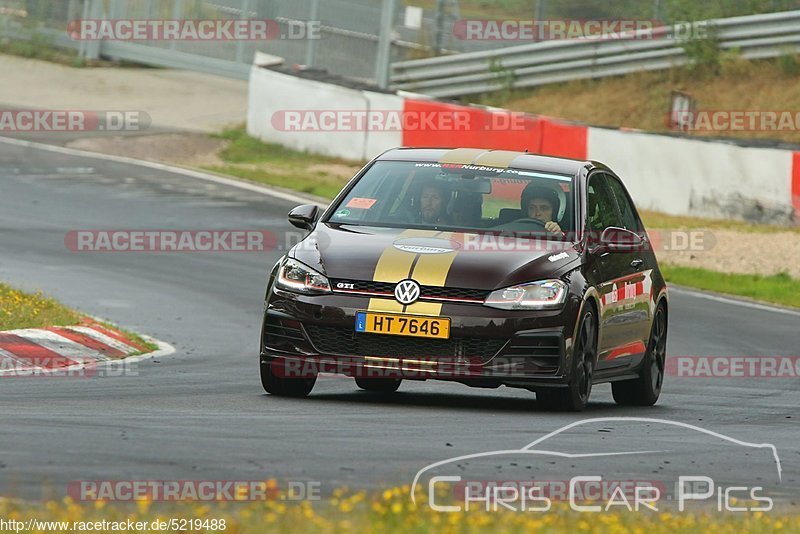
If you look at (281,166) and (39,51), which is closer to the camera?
(281,166)

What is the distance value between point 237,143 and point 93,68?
25.5ft

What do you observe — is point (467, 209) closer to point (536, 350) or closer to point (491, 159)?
point (491, 159)

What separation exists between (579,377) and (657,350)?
2.03 meters

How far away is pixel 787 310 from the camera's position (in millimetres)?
17594

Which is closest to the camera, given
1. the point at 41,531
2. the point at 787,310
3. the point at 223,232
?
the point at 41,531

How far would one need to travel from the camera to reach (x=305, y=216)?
10.4m

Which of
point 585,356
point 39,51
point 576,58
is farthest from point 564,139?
point 39,51

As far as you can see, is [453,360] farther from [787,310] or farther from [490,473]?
[787,310]

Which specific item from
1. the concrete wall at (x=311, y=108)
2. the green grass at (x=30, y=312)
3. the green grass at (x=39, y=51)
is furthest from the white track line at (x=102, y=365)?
the green grass at (x=39, y=51)

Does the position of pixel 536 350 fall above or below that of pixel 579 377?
above

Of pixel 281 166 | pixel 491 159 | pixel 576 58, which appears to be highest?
pixel 576 58

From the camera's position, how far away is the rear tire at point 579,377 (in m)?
9.71

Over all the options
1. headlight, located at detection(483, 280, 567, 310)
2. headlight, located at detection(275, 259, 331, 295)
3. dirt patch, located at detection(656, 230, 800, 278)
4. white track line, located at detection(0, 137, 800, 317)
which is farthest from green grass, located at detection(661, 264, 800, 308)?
headlight, located at detection(275, 259, 331, 295)

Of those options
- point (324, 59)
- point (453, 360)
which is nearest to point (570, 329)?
point (453, 360)
